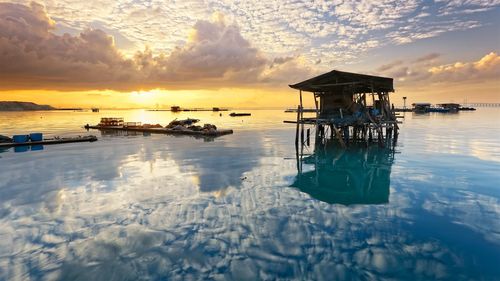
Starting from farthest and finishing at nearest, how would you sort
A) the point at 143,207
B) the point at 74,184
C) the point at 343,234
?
1. the point at 74,184
2. the point at 143,207
3. the point at 343,234

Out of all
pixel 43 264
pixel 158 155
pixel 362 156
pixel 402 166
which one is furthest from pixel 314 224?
pixel 158 155

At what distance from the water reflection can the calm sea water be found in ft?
0.46

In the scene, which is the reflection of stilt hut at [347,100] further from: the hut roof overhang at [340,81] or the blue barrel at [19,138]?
the blue barrel at [19,138]

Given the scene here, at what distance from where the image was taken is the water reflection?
13.6 m

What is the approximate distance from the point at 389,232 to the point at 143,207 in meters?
9.84

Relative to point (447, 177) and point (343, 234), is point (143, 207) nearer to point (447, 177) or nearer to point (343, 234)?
point (343, 234)

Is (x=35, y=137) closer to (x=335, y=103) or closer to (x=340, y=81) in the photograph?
(x=335, y=103)

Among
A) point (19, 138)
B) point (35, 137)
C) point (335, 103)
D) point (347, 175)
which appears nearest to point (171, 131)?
point (35, 137)

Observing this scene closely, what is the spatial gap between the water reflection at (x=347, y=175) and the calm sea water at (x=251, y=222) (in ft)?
0.46

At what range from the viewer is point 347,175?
701 inches

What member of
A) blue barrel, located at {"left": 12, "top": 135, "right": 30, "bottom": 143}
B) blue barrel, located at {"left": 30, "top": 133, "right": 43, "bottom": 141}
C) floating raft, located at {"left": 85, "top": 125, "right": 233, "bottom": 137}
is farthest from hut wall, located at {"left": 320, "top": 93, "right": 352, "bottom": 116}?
blue barrel, located at {"left": 12, "top": 135, "right": 30, "bottom": 143}

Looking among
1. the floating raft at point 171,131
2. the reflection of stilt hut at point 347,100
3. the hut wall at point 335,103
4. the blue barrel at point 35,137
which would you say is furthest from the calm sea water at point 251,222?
the floating raft at point 171,131

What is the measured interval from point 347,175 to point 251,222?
9.78m

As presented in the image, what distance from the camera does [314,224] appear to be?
33.2 feet
